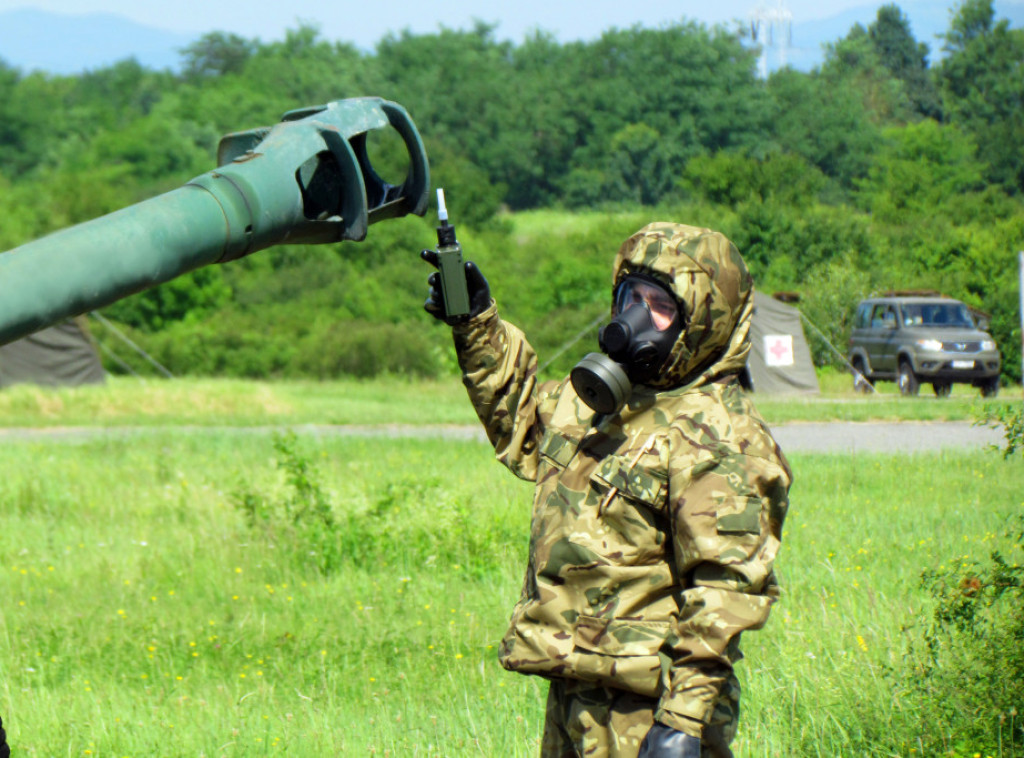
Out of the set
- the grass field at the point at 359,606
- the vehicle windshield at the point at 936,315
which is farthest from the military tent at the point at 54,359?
the vehicle windshield at the point at 936,315

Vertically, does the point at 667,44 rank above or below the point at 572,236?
above

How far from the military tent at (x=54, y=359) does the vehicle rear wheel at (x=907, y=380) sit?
1359cm

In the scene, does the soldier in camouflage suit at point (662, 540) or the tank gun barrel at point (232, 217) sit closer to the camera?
the tank gun barrel at point (232, 217)

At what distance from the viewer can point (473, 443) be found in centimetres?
1305

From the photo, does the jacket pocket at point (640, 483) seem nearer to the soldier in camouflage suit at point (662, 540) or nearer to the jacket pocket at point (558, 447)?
the soldier in camouflage suit at point (662, 540)

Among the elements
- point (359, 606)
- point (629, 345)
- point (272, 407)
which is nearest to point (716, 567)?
point (629, 345)

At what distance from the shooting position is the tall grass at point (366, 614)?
4.19 m

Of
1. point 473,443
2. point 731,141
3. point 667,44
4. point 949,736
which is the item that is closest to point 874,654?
point 949,736

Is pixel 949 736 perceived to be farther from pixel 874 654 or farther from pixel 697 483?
pixel 697 483

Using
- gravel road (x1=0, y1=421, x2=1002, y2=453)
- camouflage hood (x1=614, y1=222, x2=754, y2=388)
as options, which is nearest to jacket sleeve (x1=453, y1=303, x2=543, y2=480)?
camouflage hood (x1=614, y1=222, x2=754, y2=388)

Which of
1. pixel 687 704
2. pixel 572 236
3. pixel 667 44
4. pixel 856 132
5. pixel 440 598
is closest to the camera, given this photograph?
pixel 687 704

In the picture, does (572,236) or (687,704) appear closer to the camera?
(687,704)

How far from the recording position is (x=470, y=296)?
2.89m

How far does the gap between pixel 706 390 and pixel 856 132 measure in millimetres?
61383
